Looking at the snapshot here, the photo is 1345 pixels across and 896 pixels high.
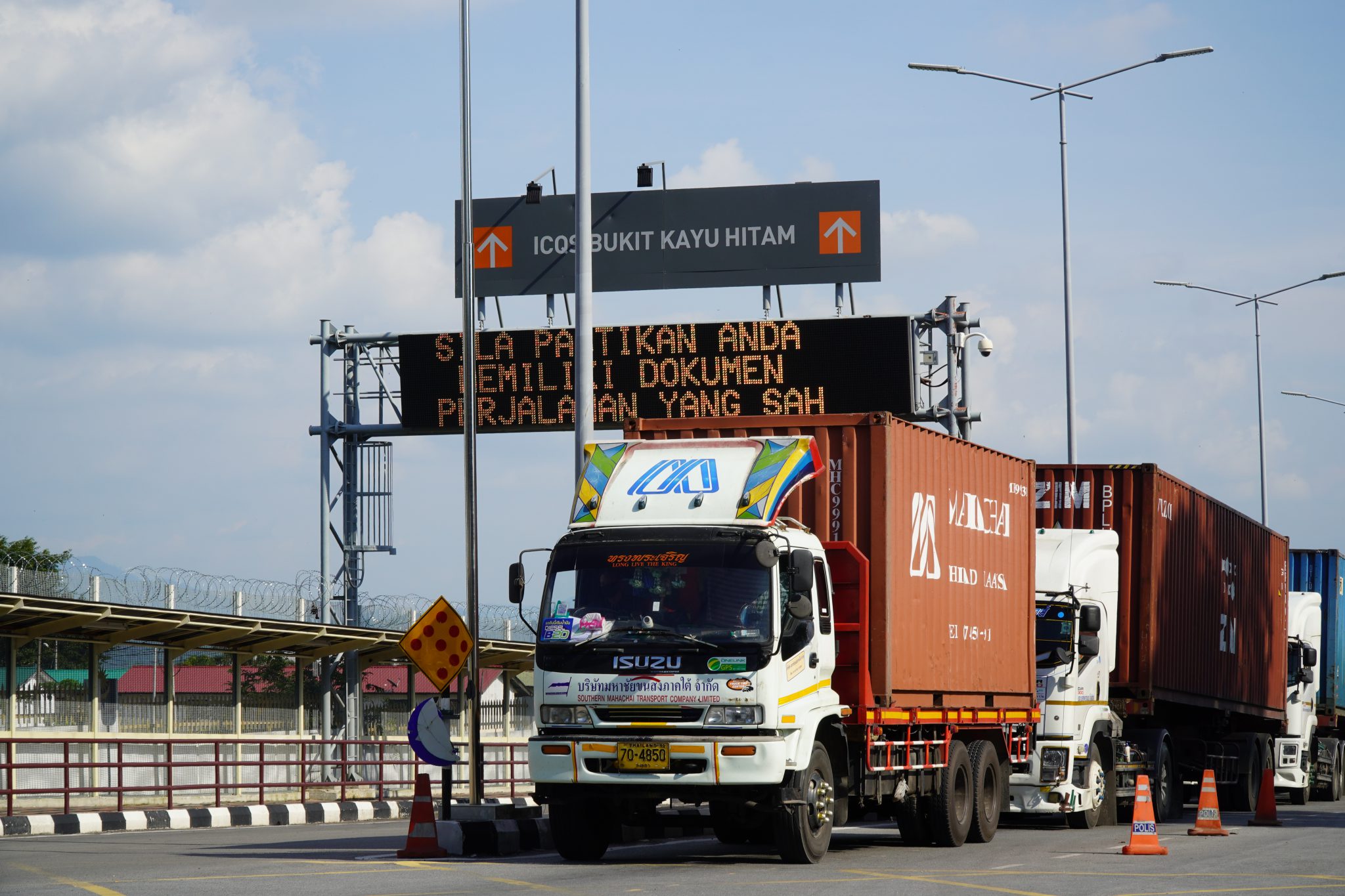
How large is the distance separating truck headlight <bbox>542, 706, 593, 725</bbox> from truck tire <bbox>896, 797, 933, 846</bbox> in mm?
4093

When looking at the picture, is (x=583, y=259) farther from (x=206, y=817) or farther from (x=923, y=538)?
(x=206, y=817)

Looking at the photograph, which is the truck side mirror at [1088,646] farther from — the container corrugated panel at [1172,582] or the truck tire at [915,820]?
the truck tire at [915,820]

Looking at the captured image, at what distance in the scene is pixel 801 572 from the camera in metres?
14.3

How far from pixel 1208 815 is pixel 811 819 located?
732 centimetres

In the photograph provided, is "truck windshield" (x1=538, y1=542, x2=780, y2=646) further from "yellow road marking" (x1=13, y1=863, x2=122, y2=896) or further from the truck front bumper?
"yellow road marking" (x1=13, y1=863, x2=122, y2=896)

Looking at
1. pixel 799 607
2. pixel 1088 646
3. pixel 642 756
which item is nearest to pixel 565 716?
pixel 642 756

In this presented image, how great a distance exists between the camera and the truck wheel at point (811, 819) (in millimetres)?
14461

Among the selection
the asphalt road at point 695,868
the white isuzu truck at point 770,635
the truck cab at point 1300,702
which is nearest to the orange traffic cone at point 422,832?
the asphalt road at point 695,868

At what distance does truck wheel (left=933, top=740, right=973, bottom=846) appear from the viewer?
17.1m

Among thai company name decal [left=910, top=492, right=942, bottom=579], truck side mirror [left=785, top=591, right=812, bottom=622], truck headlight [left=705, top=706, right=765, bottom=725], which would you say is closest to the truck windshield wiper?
truck headlight [left=705, top=706, right=765, bottom=725]

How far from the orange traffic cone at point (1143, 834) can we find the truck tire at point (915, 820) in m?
1.81

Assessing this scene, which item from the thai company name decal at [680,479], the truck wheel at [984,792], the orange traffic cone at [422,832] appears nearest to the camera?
the thai company name decal at [680,479]

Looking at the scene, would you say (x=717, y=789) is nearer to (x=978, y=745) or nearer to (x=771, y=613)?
(x=771, y=613)

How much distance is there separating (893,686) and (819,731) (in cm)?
99
